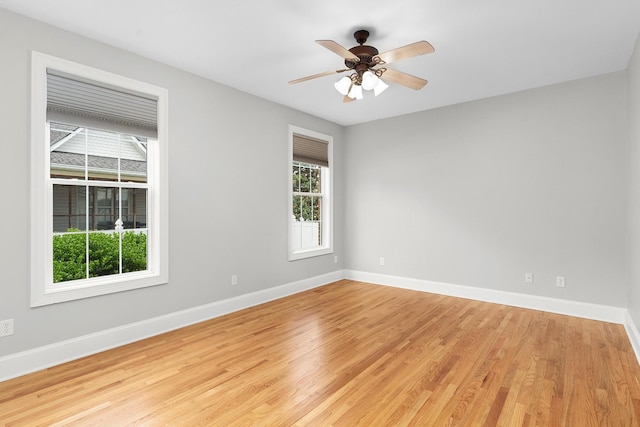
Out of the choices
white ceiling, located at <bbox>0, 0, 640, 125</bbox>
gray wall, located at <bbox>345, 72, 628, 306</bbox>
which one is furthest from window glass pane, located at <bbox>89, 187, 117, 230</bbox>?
gray wall, located at <bbox>345, 72, 628, 306</bbox>

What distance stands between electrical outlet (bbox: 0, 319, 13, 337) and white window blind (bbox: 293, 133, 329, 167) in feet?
12.0

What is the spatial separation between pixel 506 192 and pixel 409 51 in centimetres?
277

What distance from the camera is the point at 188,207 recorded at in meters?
3.69

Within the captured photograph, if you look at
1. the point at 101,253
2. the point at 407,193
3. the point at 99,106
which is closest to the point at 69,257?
the point at 101,253

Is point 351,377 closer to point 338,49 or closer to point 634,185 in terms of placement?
point 338,49

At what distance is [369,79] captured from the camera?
112 inches

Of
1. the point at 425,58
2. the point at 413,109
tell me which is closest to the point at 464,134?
the point at 413,109

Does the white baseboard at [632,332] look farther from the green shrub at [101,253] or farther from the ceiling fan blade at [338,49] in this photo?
the green shrub at [101,253]

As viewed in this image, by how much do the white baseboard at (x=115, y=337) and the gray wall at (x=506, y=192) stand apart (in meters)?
2.33

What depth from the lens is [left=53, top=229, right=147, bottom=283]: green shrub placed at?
3410 millimetres

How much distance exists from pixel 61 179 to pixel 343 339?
2.88 metres

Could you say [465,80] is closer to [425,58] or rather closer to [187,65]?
[425,58]

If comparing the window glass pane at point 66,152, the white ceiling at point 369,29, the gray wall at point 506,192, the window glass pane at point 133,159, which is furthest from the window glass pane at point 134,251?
the gray wall at point 506,192

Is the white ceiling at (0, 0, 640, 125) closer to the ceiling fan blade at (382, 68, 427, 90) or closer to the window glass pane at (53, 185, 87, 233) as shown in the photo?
the ceiling fan blade at (382, 68, 427, 90)
